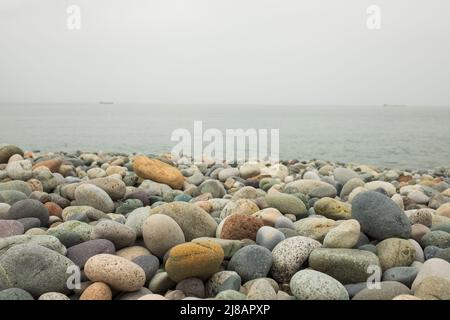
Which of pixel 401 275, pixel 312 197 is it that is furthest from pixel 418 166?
pixel 401 275

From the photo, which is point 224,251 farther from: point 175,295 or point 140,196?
point 140,196

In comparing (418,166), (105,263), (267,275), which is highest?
(105,263)

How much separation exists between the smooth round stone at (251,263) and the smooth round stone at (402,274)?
929 mm

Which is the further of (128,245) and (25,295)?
(128,245)

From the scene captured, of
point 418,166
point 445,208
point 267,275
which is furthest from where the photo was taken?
point 418,166

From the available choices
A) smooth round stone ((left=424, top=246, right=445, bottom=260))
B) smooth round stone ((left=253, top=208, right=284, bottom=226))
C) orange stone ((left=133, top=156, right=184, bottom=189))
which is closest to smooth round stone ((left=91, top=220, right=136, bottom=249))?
smooth round stone ((left=253, top=208, right=284, bottom=226))

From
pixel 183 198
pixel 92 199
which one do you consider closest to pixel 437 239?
pixel 183 198

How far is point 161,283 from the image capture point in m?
3.22

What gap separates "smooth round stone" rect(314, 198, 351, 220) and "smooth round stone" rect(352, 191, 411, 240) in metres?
0.82

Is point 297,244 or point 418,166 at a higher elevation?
point 297,244

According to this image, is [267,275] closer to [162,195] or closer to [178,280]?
[178,280]
